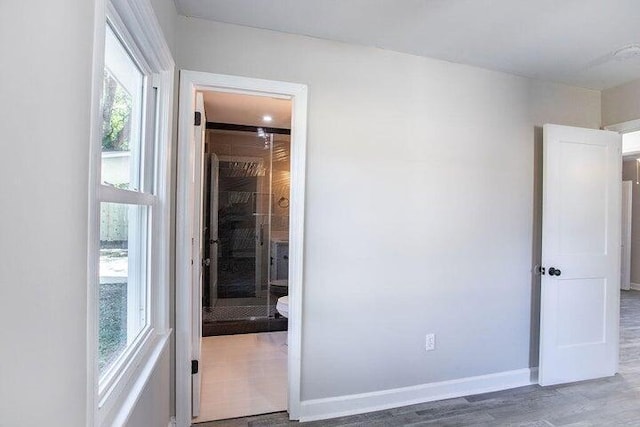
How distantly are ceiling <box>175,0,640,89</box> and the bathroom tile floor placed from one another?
2.46 meters

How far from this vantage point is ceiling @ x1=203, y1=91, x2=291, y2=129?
10.5 ft

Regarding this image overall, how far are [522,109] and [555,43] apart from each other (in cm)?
62

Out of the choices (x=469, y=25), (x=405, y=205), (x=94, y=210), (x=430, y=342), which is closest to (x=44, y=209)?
(x=94, y=210)

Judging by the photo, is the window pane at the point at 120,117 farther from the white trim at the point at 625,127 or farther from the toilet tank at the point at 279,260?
the white trim at the point at 625,127

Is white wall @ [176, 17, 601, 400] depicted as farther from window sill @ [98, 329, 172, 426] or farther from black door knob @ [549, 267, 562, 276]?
window sill @ [98, 329, 172, 426]

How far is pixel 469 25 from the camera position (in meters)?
2.01

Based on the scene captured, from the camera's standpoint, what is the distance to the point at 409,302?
2.43 m

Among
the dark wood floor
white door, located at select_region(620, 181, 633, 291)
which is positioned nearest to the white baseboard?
the dark wood floor

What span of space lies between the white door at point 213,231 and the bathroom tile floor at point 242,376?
0.60 m

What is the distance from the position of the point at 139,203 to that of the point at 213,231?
2653 mm

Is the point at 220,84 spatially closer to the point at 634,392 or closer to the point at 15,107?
the point at 15,107

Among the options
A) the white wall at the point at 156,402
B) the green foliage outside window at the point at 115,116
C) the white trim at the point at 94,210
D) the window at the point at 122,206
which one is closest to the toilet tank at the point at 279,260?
the white wall at the point at 156,402

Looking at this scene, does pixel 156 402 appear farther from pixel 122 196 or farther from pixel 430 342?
pixel 430 342

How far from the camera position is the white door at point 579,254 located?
267 centimetres
